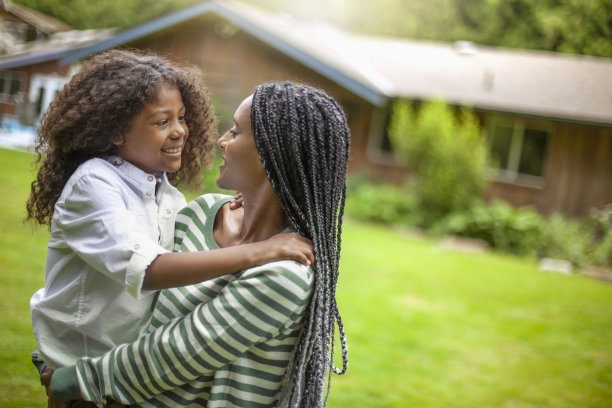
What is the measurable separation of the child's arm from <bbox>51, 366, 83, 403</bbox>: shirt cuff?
345mm

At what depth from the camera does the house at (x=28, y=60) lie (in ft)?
13.4

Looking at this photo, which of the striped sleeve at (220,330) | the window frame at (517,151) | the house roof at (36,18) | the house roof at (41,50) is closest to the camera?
the striped sleeve at (220,330)

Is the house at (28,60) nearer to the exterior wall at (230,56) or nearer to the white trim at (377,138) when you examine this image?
the exterior wall at (230,56)

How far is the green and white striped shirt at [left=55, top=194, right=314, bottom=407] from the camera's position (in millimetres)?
1423

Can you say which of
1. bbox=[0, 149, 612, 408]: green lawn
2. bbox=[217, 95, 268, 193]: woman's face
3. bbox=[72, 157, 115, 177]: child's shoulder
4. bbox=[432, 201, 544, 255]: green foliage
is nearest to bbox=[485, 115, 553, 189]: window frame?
bbox=[432, 201, 544, 255]: green foliage

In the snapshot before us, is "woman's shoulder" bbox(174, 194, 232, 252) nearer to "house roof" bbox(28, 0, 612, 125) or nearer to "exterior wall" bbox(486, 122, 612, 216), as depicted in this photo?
"house roof" bbox(28, 0, 612, 125)

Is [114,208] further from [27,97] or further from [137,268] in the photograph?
[27,97]

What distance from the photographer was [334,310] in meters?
1.61

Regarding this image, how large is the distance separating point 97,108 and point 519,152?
14.9 metres

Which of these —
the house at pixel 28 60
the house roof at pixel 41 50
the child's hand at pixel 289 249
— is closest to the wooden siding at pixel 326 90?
the house roof at pixel 41 50

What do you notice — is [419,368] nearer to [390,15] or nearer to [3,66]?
[3,66]

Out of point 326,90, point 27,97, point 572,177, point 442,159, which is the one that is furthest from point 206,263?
point 572,177

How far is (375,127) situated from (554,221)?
17.4 ft

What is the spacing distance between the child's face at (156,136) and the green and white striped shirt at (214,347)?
0.30 metres
